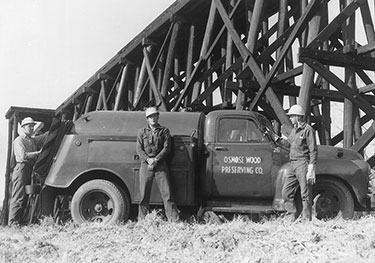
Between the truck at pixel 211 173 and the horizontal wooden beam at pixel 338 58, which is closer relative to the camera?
the truck at pixel 211 173

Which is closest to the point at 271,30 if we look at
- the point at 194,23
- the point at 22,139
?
the point at 194,23

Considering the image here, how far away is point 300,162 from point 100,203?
270 cm

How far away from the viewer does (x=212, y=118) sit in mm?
7262

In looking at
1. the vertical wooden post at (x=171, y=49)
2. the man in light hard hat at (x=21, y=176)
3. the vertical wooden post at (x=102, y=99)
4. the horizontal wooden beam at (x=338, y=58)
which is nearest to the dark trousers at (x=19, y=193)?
the man in light hard hat at (x=21, y=176)

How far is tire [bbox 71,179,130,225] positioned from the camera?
6863mm

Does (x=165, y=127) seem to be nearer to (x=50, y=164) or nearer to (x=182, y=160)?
(x=182, y=160)

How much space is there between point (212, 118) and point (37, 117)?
24.3 feet

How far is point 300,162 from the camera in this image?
657 cm

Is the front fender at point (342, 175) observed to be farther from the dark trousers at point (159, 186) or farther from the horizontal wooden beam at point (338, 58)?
the horizontal wooden beam at point (338, 58)

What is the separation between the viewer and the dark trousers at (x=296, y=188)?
6379mm

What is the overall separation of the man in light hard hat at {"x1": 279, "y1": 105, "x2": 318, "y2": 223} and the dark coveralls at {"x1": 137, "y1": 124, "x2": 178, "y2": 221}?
58.6 inches

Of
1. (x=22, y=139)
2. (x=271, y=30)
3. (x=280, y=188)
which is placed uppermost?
(x=271, y=30)

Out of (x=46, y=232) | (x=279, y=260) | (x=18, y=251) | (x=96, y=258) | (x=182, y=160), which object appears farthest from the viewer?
(x=182, y=160)

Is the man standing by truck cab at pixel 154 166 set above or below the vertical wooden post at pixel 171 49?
below
